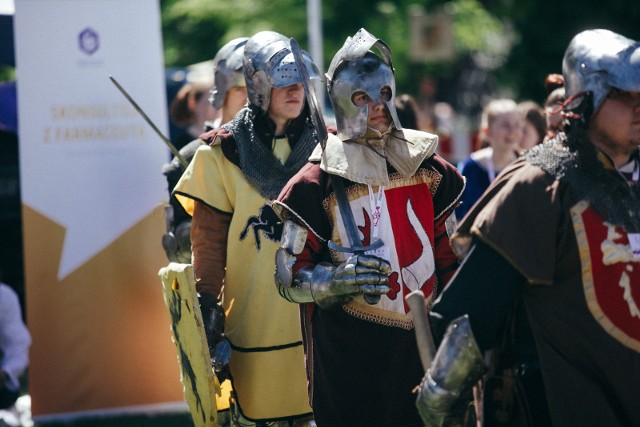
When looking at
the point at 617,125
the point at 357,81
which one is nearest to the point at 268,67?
the point at 357,81

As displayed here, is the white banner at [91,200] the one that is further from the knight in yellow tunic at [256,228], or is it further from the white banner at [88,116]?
the knight in yellow tunic at [256,228]

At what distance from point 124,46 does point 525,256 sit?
397 cm

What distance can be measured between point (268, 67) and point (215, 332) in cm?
108

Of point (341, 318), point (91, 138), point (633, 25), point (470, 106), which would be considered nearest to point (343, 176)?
point (341, 318)

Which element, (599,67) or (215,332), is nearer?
(599,67)

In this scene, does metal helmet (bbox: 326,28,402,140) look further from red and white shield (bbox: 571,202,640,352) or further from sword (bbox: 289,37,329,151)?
red and white shield (bbox: 571,202,640,352)

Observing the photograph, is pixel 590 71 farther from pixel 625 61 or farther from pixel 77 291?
pixel 77 291

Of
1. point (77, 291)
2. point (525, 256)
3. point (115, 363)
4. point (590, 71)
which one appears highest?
point (590, 71)

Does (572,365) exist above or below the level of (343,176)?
below

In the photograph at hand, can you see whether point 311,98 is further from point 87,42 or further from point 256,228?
point 87,42

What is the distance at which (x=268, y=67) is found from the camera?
4734 millimetres

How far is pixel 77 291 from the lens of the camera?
6.54 metres

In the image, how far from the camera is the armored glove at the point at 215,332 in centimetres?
458

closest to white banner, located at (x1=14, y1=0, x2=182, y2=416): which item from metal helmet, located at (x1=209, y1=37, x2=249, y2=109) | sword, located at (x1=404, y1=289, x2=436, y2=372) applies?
metal helmet, located at (x1=209, y1=37, x2=249, y2=109)
